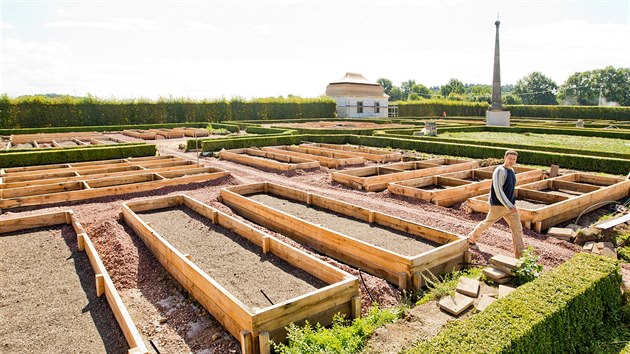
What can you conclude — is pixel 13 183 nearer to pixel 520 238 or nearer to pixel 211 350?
pixel 211 350

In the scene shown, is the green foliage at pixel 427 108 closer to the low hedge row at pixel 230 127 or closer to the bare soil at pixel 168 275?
the low hedge row at pixel 230 127

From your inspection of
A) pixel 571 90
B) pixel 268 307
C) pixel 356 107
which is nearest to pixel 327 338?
pixel 268 307

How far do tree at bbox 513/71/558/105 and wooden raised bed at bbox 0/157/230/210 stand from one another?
358 feet

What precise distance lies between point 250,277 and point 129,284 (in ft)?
6.99

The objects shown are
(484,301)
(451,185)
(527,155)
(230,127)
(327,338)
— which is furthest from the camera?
(230,127)

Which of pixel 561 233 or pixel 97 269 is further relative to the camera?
pixel 561 233

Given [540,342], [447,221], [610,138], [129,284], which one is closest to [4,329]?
[129,284]

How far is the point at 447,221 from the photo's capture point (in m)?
9.70

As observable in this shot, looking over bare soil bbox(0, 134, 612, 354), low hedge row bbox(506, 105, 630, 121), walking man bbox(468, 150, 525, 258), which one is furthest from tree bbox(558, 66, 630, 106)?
walking man bbox(468, 150, 525, 258)

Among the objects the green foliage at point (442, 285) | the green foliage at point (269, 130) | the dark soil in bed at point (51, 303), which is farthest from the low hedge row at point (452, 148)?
the dark soil in bed at point (51, 303)

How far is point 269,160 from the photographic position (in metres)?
17.5

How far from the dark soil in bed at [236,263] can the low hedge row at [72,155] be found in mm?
10585

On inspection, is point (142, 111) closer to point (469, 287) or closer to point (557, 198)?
point (557, 198)

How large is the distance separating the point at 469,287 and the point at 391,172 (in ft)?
31.1
